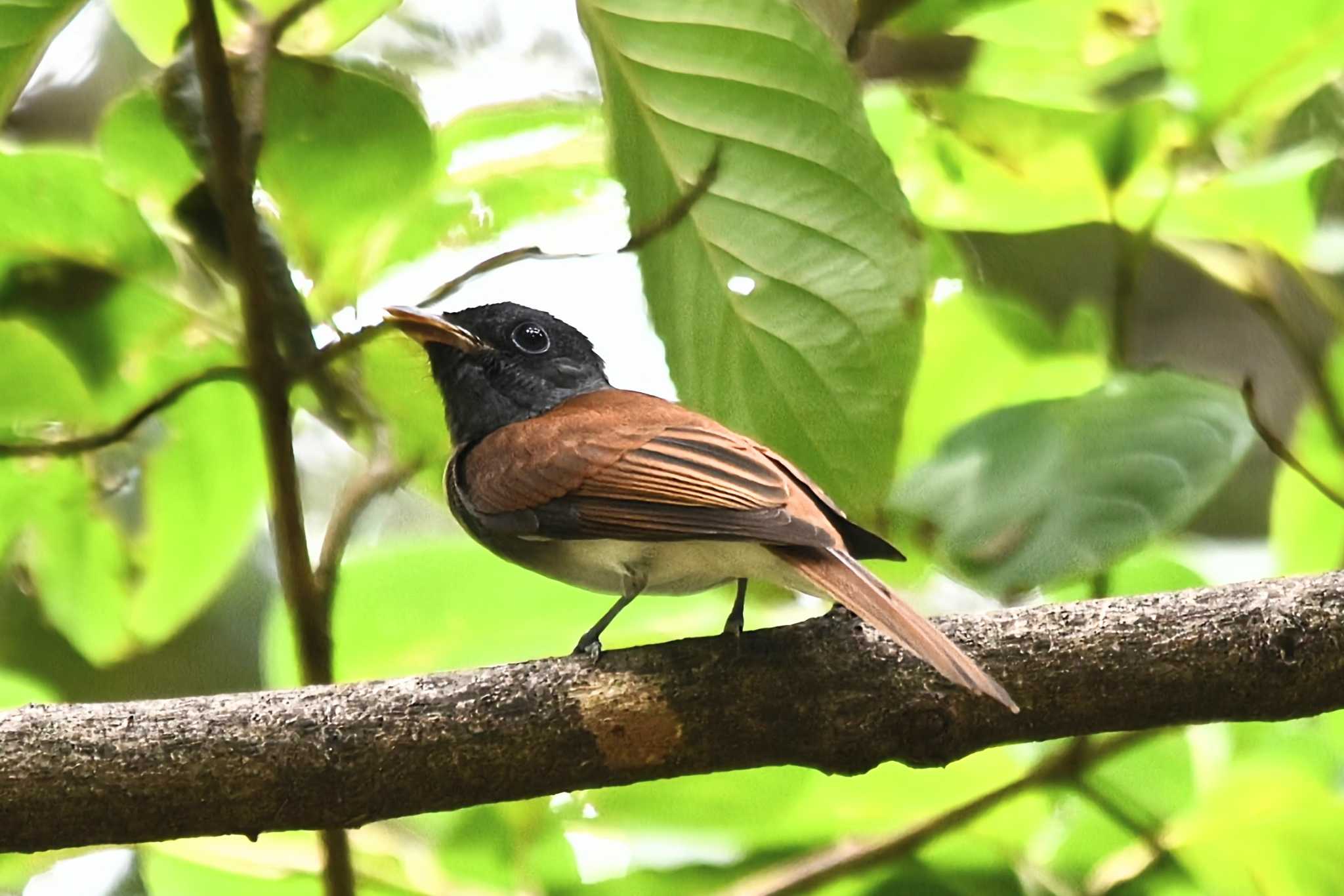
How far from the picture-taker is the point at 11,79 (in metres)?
1.42

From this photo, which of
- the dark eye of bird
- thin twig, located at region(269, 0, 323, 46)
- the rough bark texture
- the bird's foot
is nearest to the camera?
the rough bark texture

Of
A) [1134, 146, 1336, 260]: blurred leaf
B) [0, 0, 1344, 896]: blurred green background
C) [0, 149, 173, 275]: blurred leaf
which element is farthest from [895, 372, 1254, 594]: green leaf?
[0, 149, 173, 275]: blurred leaf

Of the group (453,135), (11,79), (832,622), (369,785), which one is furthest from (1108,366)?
(11,79)

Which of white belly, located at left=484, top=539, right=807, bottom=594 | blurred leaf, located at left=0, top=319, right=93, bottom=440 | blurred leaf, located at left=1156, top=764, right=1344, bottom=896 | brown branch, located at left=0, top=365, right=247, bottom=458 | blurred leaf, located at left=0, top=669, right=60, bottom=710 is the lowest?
blurred leaf, located at left=1156, top=764, right=1344, bottom=896

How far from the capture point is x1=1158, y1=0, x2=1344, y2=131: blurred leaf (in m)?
1.48

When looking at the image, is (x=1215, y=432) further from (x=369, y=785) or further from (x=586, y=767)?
(x=369, y=785)

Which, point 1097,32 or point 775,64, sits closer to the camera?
point 775,64

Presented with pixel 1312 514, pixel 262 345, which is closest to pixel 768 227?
pixel 262 345

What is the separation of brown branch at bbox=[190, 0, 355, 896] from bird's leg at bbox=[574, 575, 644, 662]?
0.28 metres

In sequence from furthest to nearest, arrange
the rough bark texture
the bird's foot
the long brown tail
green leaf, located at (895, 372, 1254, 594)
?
1. green leaf, located at (895, 372, 1254, 594)
2. the bird's foot
3. the rough bark texture
4. the long brown tail

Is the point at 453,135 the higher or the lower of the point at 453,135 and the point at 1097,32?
the higher

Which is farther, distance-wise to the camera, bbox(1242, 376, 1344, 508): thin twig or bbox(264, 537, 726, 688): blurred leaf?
bbox(264, 537, 726, 688): blurred leaf

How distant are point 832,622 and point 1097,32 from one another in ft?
2.80

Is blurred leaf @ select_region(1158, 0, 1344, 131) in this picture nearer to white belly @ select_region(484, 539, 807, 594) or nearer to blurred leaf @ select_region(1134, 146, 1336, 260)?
blurred leaf @ select_region(1134, 146, 1336, 260)
